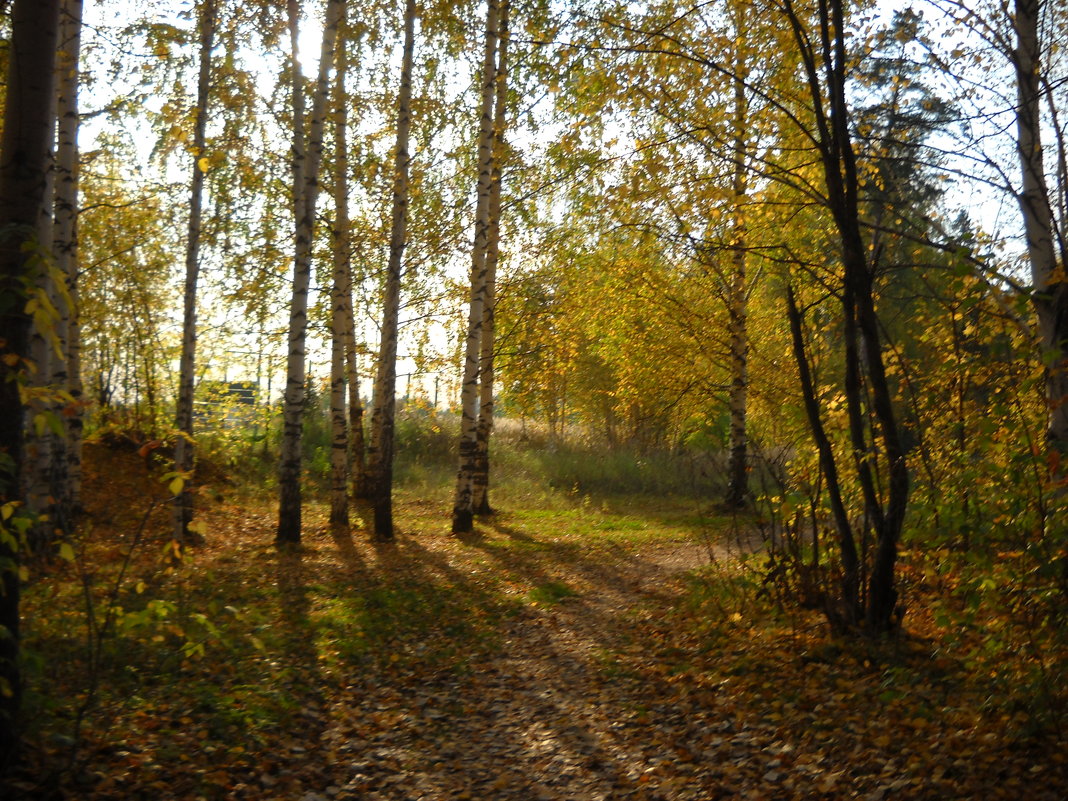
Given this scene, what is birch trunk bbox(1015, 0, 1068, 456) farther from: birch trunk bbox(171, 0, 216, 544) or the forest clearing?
birch trunk bbox(171, 0, 216, 544)

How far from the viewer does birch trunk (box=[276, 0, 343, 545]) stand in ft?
40.4

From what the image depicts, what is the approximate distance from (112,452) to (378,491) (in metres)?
7.10

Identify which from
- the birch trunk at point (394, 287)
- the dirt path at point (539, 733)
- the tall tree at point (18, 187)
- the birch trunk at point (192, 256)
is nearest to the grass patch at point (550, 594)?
the dirt path at point (539, 733)

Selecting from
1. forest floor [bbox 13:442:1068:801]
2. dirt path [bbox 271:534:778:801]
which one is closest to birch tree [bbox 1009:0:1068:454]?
forest floor [bbox 13:442:1068:801]

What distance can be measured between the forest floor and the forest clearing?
0.04 meters

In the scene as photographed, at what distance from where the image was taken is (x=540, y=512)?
19312mm

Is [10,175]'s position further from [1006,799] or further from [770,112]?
[770,112]

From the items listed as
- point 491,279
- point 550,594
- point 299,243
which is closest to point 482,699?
point 550,594

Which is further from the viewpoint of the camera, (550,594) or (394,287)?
(394,287)

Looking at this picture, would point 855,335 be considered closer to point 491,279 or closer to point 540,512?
point 491,279

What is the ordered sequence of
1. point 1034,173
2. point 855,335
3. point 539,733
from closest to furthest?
point 539,733, point 855,335, point 1034,173

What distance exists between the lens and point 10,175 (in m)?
4.09

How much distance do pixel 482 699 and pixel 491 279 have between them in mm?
10800

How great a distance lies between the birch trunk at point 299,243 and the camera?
12.3 m
